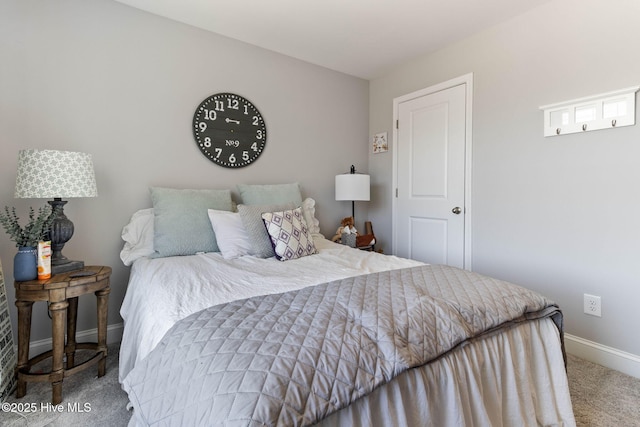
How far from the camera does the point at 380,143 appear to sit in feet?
11.5

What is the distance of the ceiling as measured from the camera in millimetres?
2199

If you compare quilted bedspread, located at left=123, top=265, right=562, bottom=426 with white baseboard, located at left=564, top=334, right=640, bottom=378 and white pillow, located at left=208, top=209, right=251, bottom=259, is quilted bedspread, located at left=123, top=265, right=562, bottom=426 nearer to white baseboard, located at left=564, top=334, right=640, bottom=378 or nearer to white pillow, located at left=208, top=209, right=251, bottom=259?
white pillow, located at left=208, top=209, right=251, bottom=259

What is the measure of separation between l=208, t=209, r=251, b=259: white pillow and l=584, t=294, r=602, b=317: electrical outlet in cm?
224

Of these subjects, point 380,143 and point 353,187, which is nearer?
point 353,187

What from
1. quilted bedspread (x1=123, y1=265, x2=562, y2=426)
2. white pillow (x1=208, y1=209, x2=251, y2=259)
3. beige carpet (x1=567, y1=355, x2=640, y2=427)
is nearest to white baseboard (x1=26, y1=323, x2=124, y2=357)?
white pillow (x1=208, y1=209, x2=251, y2=259)

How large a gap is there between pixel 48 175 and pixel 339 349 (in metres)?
1.73

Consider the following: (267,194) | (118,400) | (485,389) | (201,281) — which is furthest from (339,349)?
(267,194)

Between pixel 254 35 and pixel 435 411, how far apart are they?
2.80 meters

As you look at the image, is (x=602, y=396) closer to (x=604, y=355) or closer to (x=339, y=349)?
(x=604, y=355)

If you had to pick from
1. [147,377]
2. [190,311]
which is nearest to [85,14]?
[190,311]

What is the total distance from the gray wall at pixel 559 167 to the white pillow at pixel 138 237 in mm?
2531

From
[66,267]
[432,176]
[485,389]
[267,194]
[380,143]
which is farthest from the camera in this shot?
[380,143]

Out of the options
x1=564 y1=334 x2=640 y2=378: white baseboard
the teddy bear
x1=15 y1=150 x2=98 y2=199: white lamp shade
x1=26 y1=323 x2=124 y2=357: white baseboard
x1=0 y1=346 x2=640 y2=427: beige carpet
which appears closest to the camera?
x1=0 y1=346 x2=640 y2=427: beige carpet

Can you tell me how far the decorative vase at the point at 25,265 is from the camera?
5.10 ft
